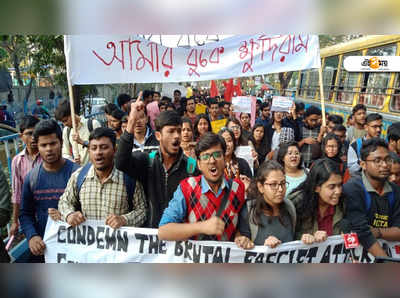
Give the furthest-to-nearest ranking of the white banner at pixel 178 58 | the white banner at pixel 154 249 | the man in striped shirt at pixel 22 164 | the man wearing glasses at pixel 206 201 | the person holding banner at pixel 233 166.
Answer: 1. the person holding banner at pixel 233 166
2. the white banner at pixel 178 58
3. the man in striped shirt at pixel 22 164
4. the white banner at pixel 154 249
5. the man wearing glasses at pixel 206 201

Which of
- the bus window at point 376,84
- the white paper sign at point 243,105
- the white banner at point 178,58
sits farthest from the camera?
the bus window at point 376,84

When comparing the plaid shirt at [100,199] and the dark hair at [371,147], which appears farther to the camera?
the dark hair at [371,147]

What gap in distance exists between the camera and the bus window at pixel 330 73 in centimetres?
887

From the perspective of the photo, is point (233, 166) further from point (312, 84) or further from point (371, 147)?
point (312, 84)

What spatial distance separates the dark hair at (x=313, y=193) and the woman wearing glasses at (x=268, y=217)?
18cm

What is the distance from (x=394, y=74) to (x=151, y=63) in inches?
202

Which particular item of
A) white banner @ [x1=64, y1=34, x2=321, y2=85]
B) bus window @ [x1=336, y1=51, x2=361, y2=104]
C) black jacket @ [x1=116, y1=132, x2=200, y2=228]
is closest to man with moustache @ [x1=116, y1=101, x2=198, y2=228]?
black jacket @ [x1=116, y1=132, x2=200, y2=228]

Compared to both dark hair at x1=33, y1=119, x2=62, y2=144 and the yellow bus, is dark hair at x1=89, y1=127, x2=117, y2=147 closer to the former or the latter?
dark hair at x1=33, y1=119, x2=62, y2=144

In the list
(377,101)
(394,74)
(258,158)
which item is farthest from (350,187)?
(377,101)

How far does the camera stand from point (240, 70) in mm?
3559

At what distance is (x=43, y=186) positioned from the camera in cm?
241

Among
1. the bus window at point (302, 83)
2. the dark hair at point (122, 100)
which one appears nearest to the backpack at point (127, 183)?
the dark hair at point (122, 100)

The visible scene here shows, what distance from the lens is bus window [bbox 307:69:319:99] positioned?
10302 millimetres

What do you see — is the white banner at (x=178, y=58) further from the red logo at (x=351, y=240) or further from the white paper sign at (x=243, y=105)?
the white paper sign at (x=243, y=105)
